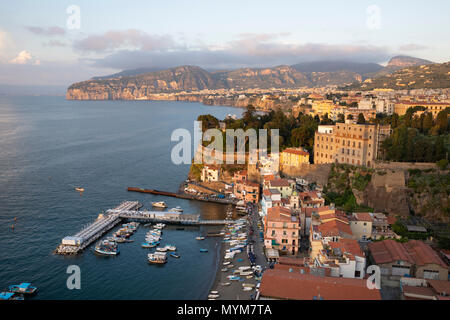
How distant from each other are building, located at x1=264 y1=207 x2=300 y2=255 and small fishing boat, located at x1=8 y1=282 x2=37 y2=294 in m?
8.94

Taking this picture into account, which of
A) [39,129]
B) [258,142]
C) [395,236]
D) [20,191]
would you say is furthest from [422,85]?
[39,129]

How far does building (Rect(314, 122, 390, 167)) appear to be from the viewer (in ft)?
66.0

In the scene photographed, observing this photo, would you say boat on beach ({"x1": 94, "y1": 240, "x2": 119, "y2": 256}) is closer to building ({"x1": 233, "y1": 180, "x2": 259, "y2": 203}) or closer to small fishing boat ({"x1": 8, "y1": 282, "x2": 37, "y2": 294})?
small fishing boat ({"x1": 8, "y1": 282, "x2": 37, "y2": 294})

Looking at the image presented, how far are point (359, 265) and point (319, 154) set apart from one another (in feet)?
40.0

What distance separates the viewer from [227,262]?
48.2 feet

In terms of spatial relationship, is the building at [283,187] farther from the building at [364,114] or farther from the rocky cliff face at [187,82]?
the rocky cliff face at [187,82]

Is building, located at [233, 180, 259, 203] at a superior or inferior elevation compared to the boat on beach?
superior

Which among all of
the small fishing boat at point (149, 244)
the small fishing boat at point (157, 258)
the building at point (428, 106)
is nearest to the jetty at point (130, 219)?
the small fishing boat at point (149, 244)

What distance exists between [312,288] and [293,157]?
48.6 ft

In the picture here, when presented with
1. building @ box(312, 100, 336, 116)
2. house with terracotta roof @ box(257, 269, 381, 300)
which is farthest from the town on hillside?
building @ box(312, 100, 336, 116)

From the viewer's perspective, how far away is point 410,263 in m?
12.1

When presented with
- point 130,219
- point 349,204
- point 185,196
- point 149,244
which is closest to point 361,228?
point 349,204

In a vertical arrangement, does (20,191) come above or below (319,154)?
below
